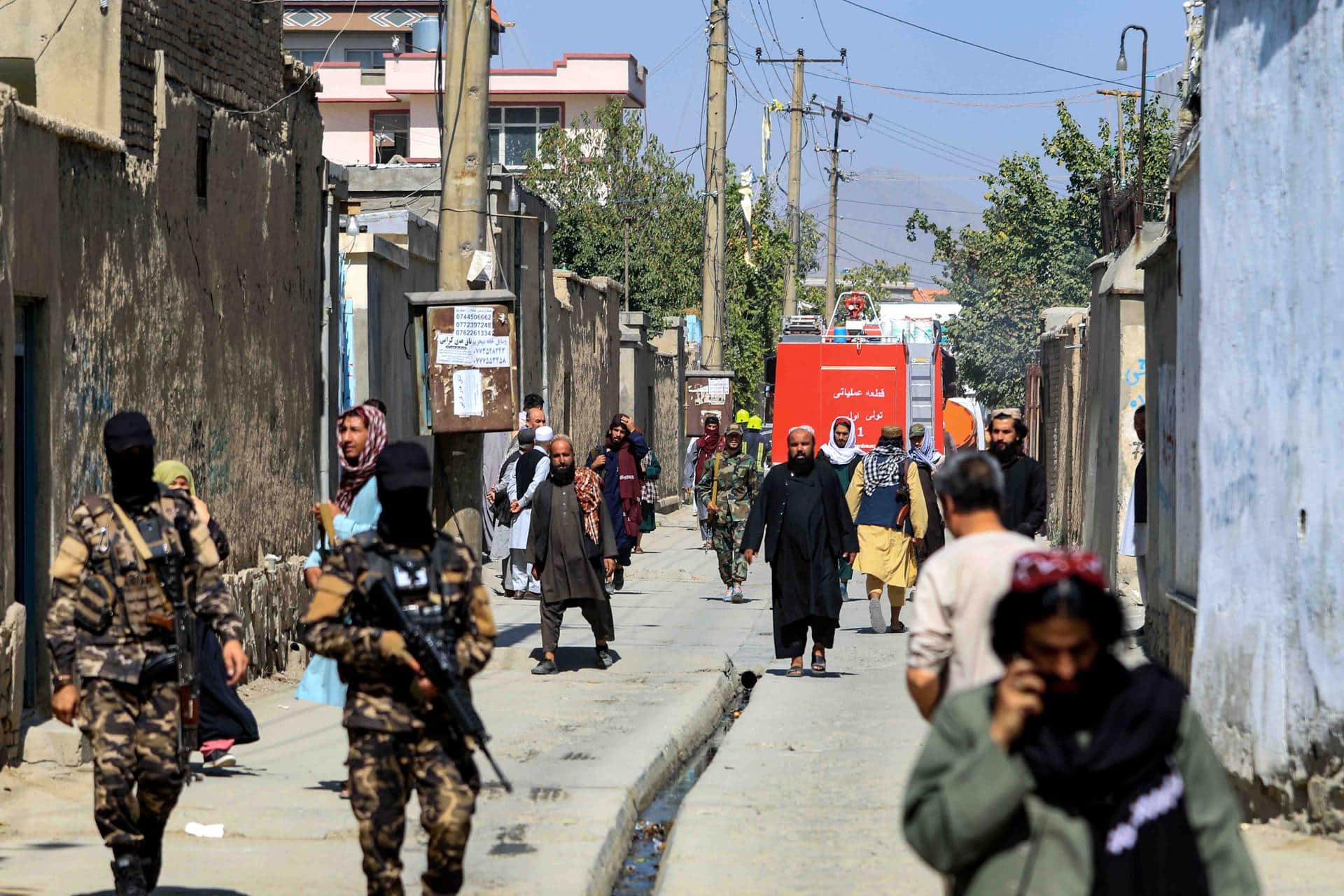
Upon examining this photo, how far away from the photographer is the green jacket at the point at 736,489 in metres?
17.2

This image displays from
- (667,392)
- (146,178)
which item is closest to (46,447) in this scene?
(146,178)

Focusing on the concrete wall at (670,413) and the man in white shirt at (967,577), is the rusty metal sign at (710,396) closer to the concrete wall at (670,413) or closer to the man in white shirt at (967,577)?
the concrete wall at (670,413)

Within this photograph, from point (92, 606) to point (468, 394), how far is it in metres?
6.27

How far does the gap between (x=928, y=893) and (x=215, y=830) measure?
2797mm

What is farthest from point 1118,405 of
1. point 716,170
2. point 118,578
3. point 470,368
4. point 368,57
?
point 368,57

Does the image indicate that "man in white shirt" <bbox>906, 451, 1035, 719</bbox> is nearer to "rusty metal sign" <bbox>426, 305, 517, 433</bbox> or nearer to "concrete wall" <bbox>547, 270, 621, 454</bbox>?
"rusty metal sign" <bbox>426, 305, 517, 433</bbox>

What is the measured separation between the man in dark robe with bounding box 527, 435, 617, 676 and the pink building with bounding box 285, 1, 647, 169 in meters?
51.9

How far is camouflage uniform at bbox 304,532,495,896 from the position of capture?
4.93 meters

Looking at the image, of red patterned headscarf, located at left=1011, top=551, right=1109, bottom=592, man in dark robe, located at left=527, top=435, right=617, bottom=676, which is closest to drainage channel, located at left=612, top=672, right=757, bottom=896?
man in dark robe, located at left=527, top=435, right=617, bottom=676

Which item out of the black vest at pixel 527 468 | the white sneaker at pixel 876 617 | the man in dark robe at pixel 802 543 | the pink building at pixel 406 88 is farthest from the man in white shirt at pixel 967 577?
the pink building at pixel 406 88

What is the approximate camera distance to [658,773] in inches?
356

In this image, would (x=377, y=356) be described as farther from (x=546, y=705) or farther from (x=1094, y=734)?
(x=1094, y=734)

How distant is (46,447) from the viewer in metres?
8.58

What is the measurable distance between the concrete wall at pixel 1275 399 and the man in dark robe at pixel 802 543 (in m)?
4.75
